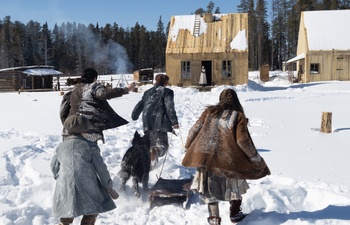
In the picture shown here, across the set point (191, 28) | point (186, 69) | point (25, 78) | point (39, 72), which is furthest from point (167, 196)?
→ point (25, 78)

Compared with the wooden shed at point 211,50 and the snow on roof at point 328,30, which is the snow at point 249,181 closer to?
the wooden shed at point 211,50

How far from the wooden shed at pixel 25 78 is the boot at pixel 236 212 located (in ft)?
119

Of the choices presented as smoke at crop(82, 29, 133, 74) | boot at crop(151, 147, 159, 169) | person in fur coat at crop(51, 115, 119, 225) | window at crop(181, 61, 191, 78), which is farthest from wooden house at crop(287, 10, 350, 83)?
smoke at crop(82, 29, 133, 74)

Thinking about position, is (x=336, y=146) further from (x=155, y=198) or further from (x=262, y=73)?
(x=262, y=73)

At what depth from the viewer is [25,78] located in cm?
3819

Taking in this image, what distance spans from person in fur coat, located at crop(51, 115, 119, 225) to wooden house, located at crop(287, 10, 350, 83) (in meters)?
31.3

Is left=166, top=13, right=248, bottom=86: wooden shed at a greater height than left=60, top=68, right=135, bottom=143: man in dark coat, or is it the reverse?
left=166, top=13, right=248, bottom=86: wooden shed

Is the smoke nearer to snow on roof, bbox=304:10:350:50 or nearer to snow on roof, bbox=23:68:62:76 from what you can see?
snow on roof, bbox=23:68:62:76

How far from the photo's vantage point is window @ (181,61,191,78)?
27841mm

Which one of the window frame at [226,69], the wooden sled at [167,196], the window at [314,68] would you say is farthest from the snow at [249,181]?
the window at [314,68]

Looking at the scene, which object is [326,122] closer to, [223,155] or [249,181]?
[249,181]

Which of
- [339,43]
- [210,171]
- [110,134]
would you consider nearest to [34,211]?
[210,171]

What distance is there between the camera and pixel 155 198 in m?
4.76

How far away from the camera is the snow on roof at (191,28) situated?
2689cm
